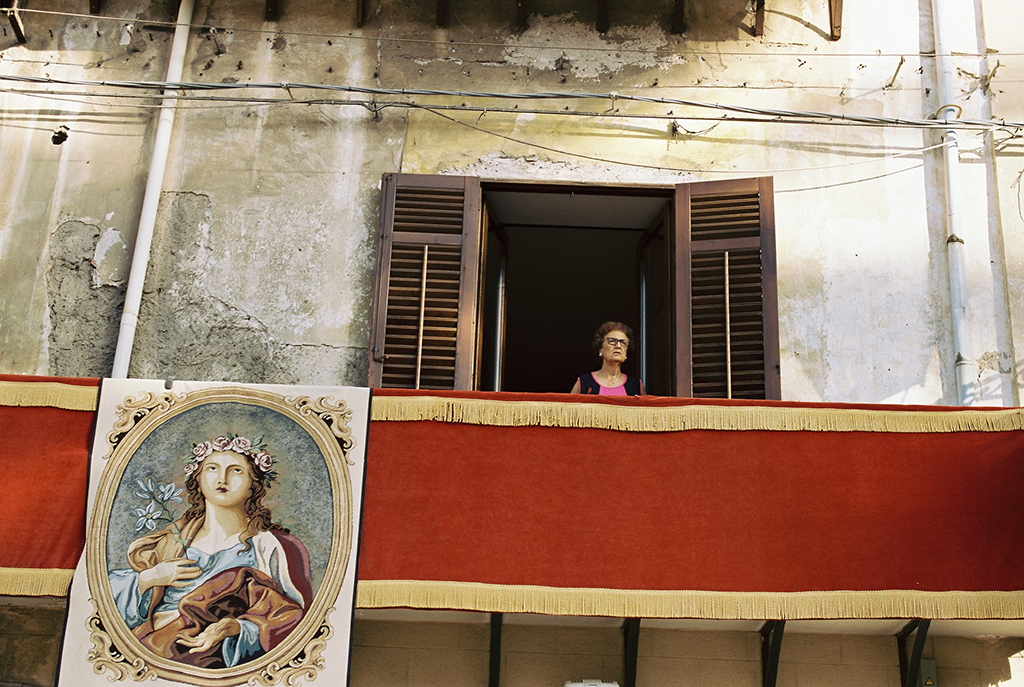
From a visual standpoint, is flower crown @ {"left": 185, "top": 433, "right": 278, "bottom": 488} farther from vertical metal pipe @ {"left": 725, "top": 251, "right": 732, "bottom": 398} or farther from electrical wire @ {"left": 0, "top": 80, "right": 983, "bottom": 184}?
vertical metal pipe @ {"left": 725, "top": 251, "right": 732, "bottom": 398}

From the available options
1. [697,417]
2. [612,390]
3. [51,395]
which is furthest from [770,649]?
[51,395]

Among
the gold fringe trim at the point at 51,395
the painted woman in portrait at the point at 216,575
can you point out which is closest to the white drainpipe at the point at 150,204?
the gold fringe trim at the point at 51,395

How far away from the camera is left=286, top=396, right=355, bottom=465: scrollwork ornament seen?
543 centimetres

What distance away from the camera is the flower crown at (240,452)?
17.6 ft

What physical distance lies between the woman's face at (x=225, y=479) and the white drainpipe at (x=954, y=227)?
4277 mm

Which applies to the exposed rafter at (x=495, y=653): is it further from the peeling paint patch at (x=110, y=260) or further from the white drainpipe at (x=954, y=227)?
the peeling paint patch at (x=110, y=260)

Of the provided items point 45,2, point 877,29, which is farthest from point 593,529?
point 45,2

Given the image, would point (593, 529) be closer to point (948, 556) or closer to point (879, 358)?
point (948, 556)

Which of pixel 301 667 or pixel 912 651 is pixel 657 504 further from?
pixel 301 667

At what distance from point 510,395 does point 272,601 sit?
1.59m

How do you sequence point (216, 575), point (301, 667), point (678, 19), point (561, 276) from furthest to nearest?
point (561, 276) → point (678, 19) → point (216, 575) → point (301, 667)

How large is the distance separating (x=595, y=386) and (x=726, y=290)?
1049mm

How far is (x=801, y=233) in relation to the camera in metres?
6.78

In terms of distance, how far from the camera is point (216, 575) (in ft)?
17.2
